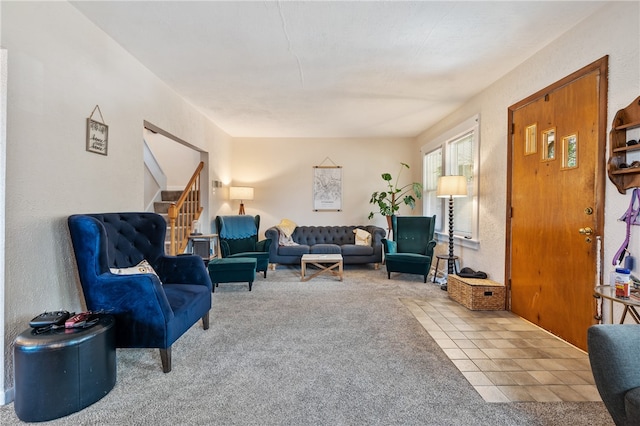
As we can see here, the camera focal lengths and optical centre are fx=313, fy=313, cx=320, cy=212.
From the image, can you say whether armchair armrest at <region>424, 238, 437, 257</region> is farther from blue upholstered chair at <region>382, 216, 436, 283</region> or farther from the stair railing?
the stair railing

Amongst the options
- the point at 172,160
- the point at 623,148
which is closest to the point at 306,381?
the point at 623,148

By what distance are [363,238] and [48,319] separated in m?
4.68

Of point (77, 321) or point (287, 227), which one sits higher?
point (287, 227)

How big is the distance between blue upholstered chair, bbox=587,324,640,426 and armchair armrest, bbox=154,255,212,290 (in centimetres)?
262

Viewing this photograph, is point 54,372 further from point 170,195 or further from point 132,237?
point 170,195

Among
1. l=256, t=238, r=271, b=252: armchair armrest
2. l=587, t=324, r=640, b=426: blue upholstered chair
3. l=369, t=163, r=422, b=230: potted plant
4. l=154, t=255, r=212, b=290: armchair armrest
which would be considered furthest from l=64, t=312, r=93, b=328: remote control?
l=369, t=163, r=422, b=230: potted plant

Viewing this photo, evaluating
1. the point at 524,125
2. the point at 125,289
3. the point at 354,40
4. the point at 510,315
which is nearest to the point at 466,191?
the point at 524,125

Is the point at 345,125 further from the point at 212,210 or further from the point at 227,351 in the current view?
the point at 227,351

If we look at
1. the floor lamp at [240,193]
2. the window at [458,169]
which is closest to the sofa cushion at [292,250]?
the floor lamp at [240,193]

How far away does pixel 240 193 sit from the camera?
19.5 feet

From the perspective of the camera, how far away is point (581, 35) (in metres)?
2.42

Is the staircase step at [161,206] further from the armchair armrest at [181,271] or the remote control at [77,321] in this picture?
the remote control at [77,321]

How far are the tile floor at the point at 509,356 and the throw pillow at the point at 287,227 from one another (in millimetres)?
3045

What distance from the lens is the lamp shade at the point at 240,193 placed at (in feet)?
19.4
